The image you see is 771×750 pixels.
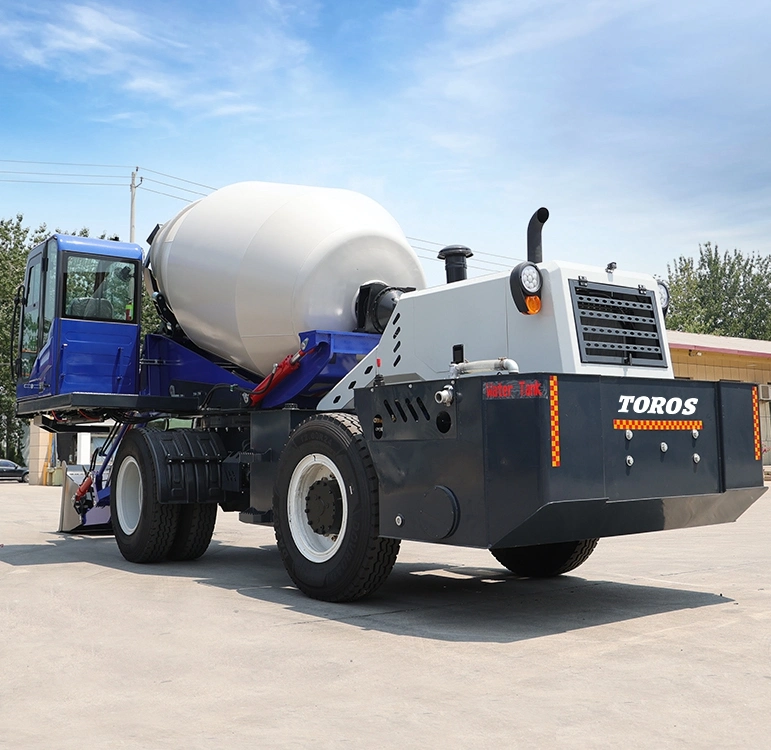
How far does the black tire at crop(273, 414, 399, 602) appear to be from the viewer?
720 cm

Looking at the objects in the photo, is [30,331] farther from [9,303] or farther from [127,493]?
[9,303]

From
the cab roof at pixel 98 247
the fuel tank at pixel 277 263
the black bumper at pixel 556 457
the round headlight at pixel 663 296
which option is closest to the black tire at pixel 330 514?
the black bumper at pixel 556 457

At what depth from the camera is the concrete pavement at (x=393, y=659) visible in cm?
426

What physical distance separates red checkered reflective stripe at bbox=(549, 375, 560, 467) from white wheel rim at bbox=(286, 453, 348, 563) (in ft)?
6.55

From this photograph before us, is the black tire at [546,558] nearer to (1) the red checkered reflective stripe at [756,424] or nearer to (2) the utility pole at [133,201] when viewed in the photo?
(1) the red checkered reflective stripe at [756,424]

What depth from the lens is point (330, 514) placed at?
7594 mm

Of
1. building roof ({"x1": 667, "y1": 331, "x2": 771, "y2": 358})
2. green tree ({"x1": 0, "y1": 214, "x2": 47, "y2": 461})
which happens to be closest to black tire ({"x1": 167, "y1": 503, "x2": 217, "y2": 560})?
building roof ({"x1": 667, "y1": 331, "x2": 771, "y2": 358})

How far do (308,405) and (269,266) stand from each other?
133 cm

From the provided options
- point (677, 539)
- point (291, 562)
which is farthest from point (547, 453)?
point (677, 539)

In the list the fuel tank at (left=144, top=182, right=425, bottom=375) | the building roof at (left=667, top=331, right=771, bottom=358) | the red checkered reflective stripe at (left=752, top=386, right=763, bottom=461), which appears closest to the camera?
the red checkered reflective stripe at (left=752, top=386, right=763, bottom=461)

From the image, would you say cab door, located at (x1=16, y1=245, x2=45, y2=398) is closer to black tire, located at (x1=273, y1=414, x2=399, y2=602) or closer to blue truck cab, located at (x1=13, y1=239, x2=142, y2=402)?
blue truck cab, located at (x1=13, y1=239, x2=142, y2=402)

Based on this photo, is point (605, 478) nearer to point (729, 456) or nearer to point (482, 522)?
point (482, 522)

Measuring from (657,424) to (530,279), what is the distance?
1318 mm

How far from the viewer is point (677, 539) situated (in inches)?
485
